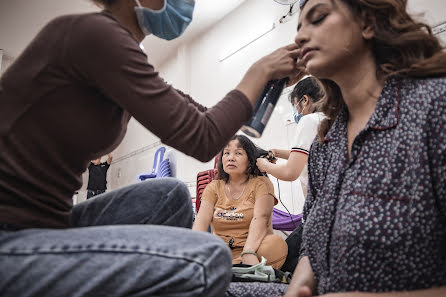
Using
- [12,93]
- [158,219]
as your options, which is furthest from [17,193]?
[158,219]

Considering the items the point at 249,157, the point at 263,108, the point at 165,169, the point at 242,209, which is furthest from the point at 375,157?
the point at 165,169

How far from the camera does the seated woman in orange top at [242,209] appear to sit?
2090 millimetres

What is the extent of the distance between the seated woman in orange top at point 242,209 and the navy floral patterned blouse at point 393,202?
3.77 feet

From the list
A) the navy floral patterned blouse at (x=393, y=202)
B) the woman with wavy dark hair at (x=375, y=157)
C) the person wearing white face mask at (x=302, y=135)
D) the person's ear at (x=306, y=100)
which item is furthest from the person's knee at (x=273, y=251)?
the navy floral patterned blouse at (x=393, y=202)

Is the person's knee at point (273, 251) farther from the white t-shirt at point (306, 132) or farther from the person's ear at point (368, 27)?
the person's ear at point (368, 27)

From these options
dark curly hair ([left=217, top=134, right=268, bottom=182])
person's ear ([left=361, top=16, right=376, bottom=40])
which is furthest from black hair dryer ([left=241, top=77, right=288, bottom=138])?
dark curly hair ([left=217, top=134, right=268, bottom=182])

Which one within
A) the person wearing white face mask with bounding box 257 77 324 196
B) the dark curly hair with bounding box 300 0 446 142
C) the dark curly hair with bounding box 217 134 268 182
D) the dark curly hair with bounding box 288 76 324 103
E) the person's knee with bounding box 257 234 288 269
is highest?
the dark curly hair with bounding box 300 0 446 142

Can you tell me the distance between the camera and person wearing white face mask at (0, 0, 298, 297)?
27.9 inches

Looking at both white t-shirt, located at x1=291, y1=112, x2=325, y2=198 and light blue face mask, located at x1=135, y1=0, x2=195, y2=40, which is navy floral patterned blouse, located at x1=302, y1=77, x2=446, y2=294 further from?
white t-shirt, located at x1=291, y1=112, x2=325, y2=198

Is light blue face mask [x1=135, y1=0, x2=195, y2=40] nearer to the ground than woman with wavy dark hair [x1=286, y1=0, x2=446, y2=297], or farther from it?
farther from it

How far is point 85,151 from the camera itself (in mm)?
864

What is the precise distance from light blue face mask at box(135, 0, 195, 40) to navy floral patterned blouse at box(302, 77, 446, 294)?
0.68 meters

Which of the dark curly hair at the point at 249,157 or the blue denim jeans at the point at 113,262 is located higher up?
the blue denim jeans at the point at 113,262

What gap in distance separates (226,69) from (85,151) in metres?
3.95
